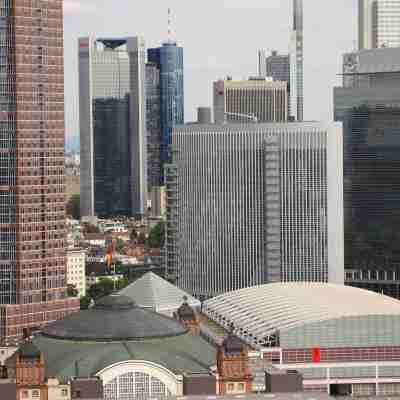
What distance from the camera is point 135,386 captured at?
14625 cm

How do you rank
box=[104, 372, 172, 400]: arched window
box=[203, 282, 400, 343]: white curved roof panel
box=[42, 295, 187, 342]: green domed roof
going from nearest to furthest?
1. box=[104, 372, 172, 400]: arched window
2. box=[42, 295, 187, 342]: green domed roof
3. box=[203, 282, 400, 343]: white curved roof panel

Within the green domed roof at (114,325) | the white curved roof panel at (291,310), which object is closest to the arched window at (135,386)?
the green domed roof at (114,325)

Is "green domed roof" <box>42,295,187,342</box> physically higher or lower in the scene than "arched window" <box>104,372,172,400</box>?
higher

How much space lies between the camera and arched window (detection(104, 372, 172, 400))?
14525 centimetres

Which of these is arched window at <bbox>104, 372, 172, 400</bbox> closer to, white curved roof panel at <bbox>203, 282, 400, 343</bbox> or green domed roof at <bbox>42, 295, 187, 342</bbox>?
green domed roof at <bbox>42, 295, 187, 342</bbox>

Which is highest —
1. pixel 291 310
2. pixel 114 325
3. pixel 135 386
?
pixel 114 325

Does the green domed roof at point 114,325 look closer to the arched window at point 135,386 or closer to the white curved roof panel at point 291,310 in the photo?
the arched window at point 135,386

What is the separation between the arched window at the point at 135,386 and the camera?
145250 mm

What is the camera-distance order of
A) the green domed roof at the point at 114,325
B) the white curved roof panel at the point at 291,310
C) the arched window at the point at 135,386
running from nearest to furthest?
the arched window at the point at 135,386 → the green domed roof at the point at 114,325 → the white curved roof panel at the point at 291,310

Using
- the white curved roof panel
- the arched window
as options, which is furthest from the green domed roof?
the white curved roof panel

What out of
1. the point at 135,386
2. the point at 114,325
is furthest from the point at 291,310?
the point at 135,386

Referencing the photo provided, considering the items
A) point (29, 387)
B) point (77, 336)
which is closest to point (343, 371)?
point (77, 336)

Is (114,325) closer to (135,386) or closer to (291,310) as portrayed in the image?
(135,386)

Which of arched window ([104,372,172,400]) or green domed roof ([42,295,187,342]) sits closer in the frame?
arched window ([104,372,172,400])
